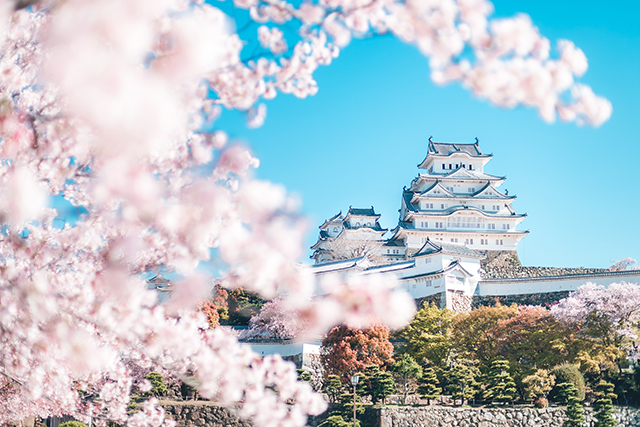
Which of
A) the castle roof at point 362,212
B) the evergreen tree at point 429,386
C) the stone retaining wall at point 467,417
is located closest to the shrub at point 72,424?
the stone retaining wall at point 467,417

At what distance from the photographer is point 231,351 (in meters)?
3.75

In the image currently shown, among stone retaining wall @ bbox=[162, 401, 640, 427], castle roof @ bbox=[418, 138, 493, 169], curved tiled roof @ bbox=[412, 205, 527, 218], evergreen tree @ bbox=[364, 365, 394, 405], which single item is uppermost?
castle roof @ bbox=[418, 138, 493, 169]

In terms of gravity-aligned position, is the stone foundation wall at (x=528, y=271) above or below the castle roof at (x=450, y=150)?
below

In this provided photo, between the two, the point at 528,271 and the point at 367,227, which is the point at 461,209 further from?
the point at 367,227

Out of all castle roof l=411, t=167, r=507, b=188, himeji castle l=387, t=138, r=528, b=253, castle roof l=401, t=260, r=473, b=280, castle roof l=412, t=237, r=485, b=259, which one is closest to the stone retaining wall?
castle roof l=401, t=260, r=473, b=280

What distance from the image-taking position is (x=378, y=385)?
1661 centimetres

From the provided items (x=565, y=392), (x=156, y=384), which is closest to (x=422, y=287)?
(x=565, y=392)

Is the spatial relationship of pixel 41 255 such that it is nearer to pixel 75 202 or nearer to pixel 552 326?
pixel 75 202

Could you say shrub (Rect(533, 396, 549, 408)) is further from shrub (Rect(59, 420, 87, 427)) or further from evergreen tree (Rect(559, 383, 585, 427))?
shrub (Rect(59, 420, 87, 427))

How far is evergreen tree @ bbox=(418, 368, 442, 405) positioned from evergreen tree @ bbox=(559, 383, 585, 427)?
3.83 metres

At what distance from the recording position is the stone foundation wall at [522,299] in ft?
76.0

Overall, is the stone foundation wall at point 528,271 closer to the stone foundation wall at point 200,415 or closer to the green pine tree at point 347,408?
the green pine tree at point 347,408

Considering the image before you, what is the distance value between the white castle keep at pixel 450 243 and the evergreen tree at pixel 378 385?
23.8 feet

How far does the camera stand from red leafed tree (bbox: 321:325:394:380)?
57.6 ft
